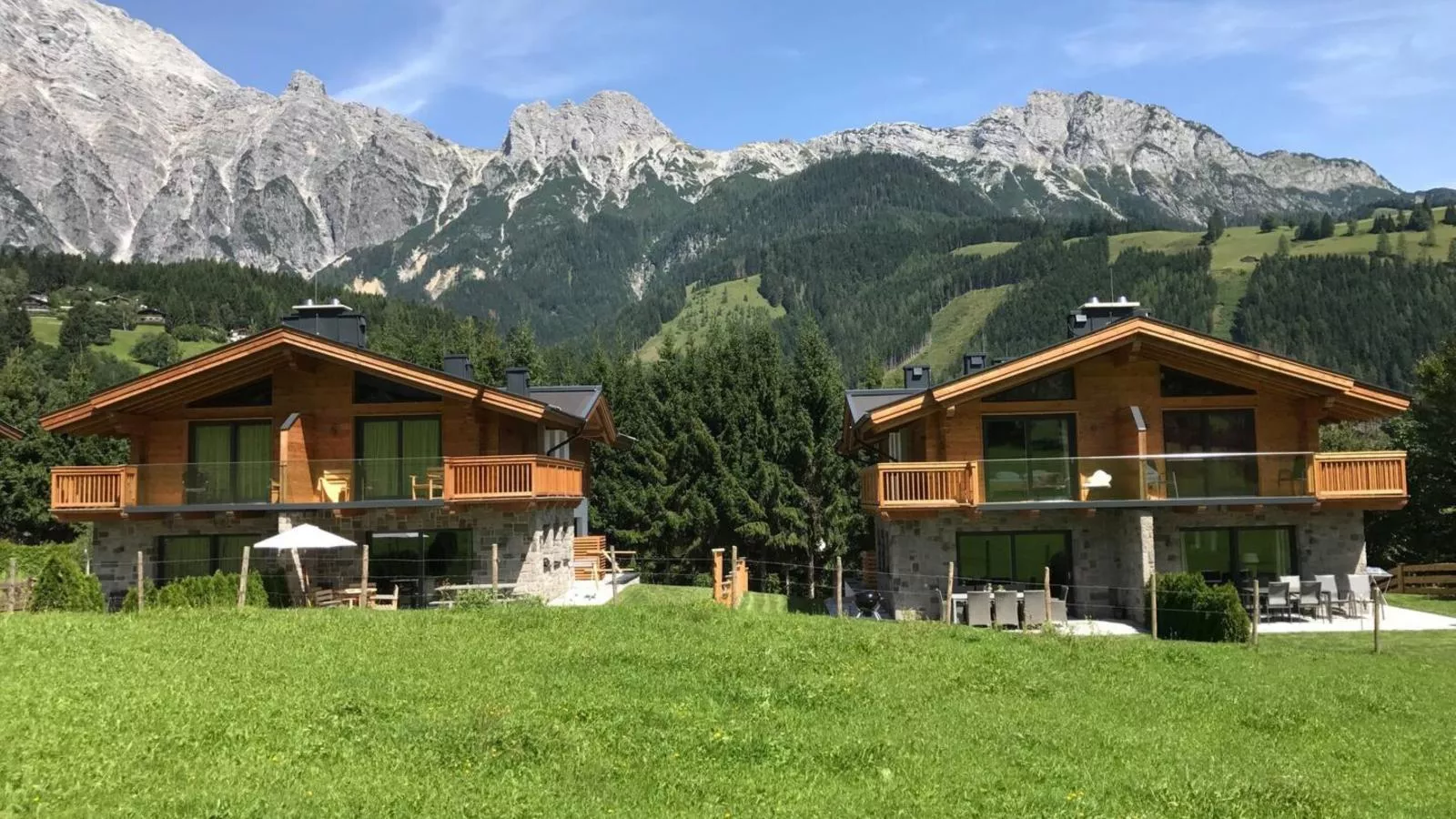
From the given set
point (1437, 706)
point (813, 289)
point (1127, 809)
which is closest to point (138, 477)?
point (1127, 809)

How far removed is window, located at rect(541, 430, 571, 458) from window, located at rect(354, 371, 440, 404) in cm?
382

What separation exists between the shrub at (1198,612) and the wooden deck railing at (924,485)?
428 cm

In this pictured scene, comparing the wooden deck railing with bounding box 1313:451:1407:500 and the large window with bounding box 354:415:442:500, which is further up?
the large window with bounding box 354:415:442:500

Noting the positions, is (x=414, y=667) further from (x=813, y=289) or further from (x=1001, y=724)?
(x=813, y=289)

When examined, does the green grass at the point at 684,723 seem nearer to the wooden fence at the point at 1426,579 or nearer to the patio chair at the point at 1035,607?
the patio chair at the point at 1035,607

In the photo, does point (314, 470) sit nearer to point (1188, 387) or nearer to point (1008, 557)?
point (1008, 557)

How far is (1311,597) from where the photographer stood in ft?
71.2

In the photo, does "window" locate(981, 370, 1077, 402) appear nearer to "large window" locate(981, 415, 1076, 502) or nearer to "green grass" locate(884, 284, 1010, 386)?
"large window" locate(981, 415, 1076, 502)

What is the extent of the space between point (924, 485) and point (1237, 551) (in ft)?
23.8

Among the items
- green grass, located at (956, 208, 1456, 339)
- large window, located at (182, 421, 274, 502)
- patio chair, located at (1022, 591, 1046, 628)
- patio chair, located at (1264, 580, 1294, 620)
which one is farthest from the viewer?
green grass, located at (956, 208, 1456, 339)

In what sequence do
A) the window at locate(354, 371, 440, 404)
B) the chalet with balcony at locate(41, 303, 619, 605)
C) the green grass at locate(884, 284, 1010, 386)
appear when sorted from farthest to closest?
the green grass at locate(884, 284, 1010, 386) → the window at locate(354, 371, 440, 404) → the chalet with balcony at locate(41, 303, 619, 605)

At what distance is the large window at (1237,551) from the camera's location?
75.4 feet

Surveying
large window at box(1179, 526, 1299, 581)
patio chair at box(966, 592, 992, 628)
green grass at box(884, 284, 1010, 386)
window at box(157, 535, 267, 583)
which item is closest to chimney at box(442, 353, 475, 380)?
window at box(157, 535, 267, 583)

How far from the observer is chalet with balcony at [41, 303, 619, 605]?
23469 millimetres
